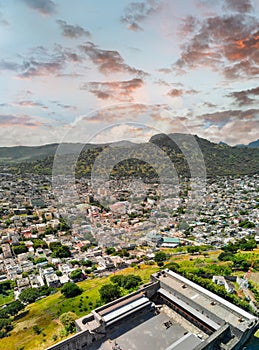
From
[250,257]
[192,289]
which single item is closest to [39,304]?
[192,289]

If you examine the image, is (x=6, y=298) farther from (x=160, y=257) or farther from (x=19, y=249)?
(x=160, y=257)

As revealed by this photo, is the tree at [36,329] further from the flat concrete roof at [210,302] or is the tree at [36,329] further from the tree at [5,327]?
the flat concrete roof at [210,302]

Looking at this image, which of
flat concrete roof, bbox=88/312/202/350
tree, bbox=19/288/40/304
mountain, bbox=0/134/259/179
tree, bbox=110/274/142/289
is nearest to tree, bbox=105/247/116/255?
mountain, bbox=0/134/259/179

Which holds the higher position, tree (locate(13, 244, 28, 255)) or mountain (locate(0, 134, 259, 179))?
mountain (locate(0, 134, 259, 179))

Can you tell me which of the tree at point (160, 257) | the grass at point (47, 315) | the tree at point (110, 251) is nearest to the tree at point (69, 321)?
the grass at point (47, 315)

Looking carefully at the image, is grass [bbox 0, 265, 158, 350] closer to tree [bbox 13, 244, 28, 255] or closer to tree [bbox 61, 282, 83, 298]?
tree [bbox 61, 282, 83, 298]

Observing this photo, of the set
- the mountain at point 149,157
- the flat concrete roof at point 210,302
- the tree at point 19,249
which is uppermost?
the mountain at point 149,157

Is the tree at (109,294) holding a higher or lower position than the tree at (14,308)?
higher
